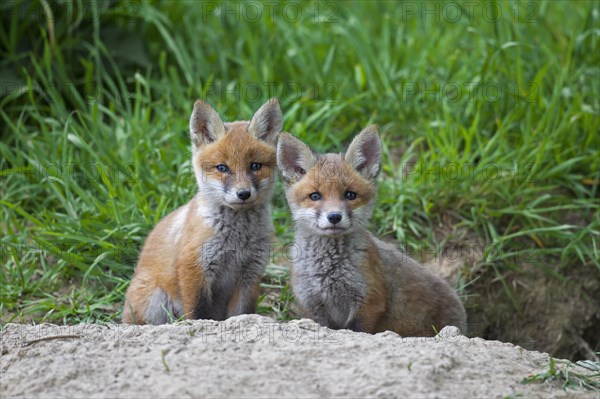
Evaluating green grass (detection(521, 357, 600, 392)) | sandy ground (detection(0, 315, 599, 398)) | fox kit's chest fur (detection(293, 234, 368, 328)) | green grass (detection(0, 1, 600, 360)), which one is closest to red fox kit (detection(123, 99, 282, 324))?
fox kit's chest fur (detection(293, 234, 368, 328))

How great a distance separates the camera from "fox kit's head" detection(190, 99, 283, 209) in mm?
5371

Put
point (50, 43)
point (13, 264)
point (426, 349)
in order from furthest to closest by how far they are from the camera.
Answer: point (50, 43), point (13, 264), point (426, 349)

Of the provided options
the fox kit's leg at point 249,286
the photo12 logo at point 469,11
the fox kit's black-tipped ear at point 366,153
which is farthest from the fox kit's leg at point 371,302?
the photo12 logo at point 469,11

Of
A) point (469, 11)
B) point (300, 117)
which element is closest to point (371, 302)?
point (300, 117)

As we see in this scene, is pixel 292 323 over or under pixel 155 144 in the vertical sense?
under

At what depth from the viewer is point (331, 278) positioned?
546 centimetres

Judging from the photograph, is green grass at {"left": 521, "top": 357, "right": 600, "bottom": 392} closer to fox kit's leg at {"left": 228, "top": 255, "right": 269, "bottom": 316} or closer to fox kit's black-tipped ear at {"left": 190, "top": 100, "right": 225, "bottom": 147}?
fox kit's leg at {"left": 228, "top": 255, "right": 269, "bottom": 316}

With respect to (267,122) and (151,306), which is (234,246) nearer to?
(151,306)

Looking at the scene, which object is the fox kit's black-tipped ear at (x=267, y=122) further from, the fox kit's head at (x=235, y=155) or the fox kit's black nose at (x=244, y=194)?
the fox kit's black nose at (x=244, y=194)

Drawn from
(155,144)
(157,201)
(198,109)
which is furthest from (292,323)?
(155,144)

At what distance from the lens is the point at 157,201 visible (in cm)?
690

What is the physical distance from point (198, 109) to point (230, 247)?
3.05 feet

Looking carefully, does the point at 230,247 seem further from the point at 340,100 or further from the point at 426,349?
the point at 340,100

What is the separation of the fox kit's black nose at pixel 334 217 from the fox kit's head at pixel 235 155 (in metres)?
0.50
